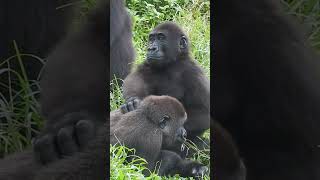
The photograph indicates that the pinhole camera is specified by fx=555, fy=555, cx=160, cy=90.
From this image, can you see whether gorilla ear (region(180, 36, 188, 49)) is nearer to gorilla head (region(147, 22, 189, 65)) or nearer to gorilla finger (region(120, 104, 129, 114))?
gorilla head (region(147, 22, 189, 65))

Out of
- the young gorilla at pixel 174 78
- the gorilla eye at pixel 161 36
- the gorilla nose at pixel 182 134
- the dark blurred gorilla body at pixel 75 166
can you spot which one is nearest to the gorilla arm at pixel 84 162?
the dark blurred gorilla body at pixel 75 166

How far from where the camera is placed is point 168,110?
1.75 m

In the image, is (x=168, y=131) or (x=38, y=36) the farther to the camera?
(x=38, y=36)

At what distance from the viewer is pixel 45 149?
1.80 metres

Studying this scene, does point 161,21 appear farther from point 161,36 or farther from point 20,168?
point 20,168

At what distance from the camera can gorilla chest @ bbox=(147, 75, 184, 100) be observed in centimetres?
177

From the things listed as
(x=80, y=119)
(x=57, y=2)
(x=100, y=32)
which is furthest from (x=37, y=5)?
(x=80, y=119)

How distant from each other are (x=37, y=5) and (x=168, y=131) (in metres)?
0.62

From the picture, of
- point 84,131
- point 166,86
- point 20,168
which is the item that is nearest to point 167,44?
point 166,86

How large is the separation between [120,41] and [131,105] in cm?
21

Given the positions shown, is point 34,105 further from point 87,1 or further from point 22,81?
point 87,1

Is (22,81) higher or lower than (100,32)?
lower

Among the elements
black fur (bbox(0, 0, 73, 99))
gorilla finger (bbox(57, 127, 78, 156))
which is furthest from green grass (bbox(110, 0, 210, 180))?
black fur (bbox(0, 0, 73, 99))

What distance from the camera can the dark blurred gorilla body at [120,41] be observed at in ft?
5.97
